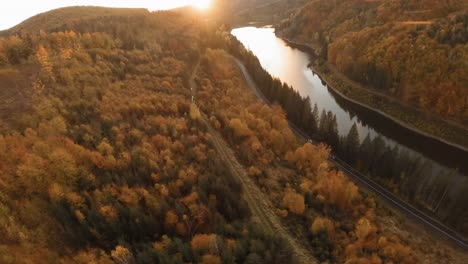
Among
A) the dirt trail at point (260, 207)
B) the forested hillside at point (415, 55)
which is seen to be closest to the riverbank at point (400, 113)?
the forested hillside at point (415, 55)

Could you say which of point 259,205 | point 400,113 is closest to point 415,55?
point 400,113

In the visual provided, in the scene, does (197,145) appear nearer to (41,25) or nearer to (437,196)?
(437,196)

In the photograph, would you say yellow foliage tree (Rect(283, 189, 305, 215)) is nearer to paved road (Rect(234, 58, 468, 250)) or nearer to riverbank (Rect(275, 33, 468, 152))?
paved road (Rect(234, 58, 468, 250))

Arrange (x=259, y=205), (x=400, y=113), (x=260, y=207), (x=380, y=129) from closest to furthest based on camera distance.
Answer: (x=260, y=207), (x=259, y=205), (x=380, y=129), (x=400, y=113)

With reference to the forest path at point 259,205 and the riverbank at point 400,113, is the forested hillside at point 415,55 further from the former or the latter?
the forest path at point 259,205

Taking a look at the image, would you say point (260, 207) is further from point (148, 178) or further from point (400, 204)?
A: point (400, 204)

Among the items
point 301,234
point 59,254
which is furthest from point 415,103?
point 59,254
